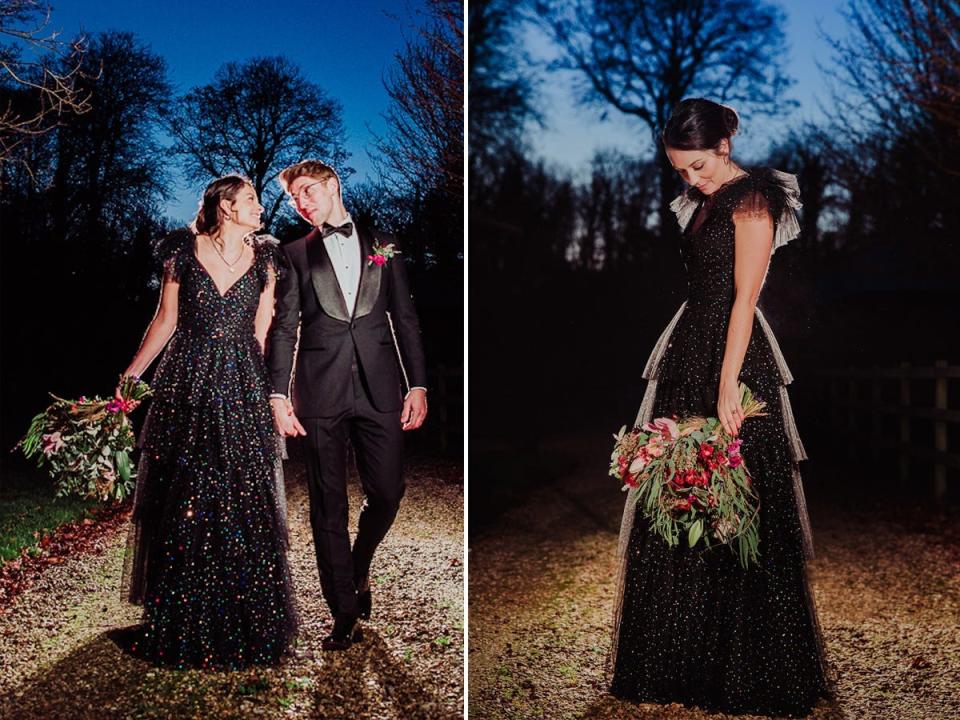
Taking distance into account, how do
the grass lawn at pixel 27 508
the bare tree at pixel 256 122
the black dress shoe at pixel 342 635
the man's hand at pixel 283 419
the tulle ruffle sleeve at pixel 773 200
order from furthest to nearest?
the grass lawn at pixel 27 508
the bare tree at pixel 256 122
the black dress shoe at pixel 342 635
the man's hand at pixel 283 419
the tulle ruffle sleeve at pixel 773 200

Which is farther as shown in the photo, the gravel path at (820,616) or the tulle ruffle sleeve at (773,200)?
the gravel path at (820,616)

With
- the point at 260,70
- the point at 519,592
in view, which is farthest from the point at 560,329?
the point at 260,70

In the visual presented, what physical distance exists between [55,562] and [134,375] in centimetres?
105

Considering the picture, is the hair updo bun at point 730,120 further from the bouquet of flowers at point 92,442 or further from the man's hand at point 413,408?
the bouquet of flowers at point 92,442

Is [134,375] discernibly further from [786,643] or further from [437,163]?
[786,643]

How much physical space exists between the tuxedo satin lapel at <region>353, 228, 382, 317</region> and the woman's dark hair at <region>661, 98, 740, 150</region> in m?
1.35

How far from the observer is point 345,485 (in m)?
3.73

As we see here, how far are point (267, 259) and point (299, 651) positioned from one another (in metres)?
1.68

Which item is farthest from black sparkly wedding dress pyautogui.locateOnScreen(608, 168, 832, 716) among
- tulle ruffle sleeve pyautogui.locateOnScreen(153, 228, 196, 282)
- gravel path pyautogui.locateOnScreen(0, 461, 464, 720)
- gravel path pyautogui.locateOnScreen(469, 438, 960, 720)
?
tulle ruffle sleeve pyautogui.locateOnScreen(153, 228, 196, 282)

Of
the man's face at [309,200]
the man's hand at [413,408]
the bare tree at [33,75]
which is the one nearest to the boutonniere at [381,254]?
the man's face at [309,200]

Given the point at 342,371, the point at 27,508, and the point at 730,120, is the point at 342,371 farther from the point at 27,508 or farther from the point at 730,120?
the point at 730,120

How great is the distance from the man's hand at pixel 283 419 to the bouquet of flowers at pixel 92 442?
1.92ft

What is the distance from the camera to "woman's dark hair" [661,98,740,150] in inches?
139

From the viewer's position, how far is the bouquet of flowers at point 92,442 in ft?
12.4
